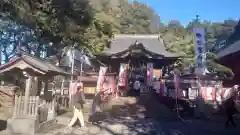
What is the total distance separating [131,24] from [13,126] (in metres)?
57.4

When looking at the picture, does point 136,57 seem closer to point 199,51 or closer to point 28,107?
point 199,51

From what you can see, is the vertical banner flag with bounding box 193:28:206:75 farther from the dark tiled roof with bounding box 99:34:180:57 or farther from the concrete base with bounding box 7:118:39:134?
the dark tiled roof with bounding box 99:34:180:57

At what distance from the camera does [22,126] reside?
9.88 m

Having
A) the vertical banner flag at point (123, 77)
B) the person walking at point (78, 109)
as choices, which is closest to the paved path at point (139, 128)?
the person walking at point (78, 109)

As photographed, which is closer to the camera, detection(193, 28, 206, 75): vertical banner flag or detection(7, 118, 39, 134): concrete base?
detection(7, 118, 39, 134): concrete base

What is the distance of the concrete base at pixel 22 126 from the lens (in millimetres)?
9773

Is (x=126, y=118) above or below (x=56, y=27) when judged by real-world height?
below

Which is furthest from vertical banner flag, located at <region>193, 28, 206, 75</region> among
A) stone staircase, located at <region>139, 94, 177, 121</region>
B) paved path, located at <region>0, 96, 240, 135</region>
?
paved path, located at <region>0, 96, 240, 135</region>

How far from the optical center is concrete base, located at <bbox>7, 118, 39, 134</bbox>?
977 centimetres

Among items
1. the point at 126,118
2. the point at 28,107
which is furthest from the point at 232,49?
the point at 28,107

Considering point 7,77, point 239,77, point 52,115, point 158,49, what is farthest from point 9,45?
point 239,77

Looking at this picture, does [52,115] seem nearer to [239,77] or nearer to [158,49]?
[239,77]

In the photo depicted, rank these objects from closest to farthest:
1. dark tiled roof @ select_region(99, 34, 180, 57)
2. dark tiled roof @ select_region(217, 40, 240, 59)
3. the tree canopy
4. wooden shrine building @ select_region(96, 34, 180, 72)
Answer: dark tiled roof @ select_region(217, 40, 240, 59), the tree canopy, wooden shrine building @ select_region(96, 34, 180, 72), dark tiled roof @ select_region(99, 34, 180, 57)

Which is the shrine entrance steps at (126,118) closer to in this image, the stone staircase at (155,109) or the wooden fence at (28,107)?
the stone staircase at (155,109)
